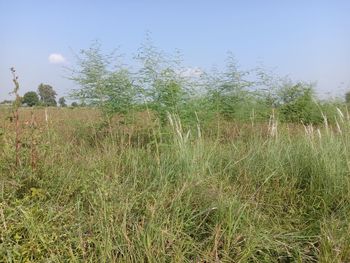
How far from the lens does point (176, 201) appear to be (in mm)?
2553

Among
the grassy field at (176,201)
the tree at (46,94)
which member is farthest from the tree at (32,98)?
the grassy field at (176,201)

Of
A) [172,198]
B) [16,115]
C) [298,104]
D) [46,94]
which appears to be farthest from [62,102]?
[298,104]

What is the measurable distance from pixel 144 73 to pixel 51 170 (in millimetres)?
3002

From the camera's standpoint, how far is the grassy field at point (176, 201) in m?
2.25

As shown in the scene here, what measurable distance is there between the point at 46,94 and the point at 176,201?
3482 millimetres

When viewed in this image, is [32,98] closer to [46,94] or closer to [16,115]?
[46,94]

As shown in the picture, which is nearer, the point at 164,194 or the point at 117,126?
the point at 164,194

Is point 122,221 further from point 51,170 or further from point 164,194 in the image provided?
point 51,170

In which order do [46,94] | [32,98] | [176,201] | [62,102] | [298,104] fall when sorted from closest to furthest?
[176,201] < [32,98] < [46,94] < [62,102] < [298,104]

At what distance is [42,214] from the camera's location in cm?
246

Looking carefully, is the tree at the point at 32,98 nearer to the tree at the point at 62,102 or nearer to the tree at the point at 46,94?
the tree at the point at 46,94

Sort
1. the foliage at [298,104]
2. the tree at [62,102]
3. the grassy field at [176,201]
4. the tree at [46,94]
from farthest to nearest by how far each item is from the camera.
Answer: the foliage at [298,104] → the tree at [62,102] → the tree at [46,94] → the grassy field at [176,201]

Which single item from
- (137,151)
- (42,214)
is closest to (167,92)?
(137,151)

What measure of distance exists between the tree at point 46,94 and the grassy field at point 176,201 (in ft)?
4.70
